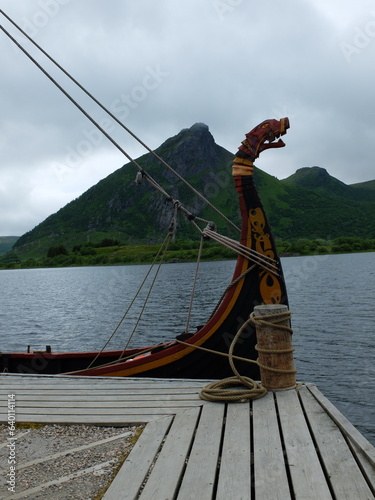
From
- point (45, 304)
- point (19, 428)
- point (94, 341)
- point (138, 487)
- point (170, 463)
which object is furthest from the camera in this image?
point (45, 304)

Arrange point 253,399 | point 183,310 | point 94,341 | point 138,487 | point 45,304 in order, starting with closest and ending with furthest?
point 138,487 < point 253,399 < point 94,341 < point 183,310 < point 45,304

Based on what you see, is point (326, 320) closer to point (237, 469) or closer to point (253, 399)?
point (253, 399)

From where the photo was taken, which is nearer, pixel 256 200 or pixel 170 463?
pixel 170 463

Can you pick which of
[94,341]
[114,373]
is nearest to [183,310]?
[94,341]

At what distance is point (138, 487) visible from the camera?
3.64m

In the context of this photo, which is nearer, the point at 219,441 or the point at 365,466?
the point at 365,466

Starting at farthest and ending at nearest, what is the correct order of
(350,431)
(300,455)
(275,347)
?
(275,347) < (350,431) < (300,455)

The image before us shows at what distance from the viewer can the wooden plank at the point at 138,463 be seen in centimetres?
357

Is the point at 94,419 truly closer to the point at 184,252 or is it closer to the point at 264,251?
the point at 264,251

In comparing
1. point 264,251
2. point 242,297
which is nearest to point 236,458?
point 242,297

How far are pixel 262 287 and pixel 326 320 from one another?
20954 mm

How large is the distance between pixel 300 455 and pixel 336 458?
0.97 ft

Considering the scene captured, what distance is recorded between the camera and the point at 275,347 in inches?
235

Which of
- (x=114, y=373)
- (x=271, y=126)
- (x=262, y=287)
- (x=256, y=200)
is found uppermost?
(x=271, y=126)
